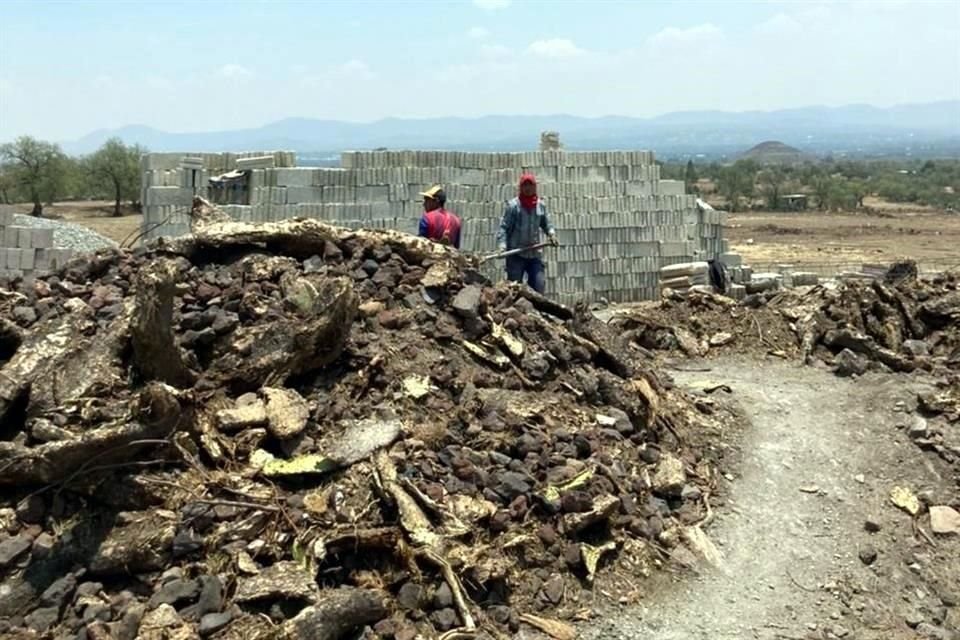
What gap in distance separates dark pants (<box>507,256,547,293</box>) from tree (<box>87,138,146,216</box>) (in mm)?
33738

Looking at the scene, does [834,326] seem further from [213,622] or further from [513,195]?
[213,622]

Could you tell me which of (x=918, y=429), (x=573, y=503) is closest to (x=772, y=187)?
(x=918, y=429)

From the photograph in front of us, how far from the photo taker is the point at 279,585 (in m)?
4.57

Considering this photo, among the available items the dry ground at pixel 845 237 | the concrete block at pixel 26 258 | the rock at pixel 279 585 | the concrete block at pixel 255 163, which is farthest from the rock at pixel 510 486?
the dry ground at pixel 845 237

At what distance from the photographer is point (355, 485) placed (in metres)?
5.25

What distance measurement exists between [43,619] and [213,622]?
2.78ft

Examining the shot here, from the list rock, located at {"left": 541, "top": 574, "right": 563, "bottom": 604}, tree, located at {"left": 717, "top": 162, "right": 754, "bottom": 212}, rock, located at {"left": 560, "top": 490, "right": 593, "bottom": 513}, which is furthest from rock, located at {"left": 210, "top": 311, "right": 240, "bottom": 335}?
tree, located at {"left": 717, "top": 162, "right": 754, "bottom": 212}

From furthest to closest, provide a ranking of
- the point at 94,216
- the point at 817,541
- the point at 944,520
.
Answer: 1. the point at 94,216
2. the point at 944,520
3. the point at 817,541

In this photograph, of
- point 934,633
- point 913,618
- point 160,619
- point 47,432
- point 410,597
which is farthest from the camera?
point 913,618

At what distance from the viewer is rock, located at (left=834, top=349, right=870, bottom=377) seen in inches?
372

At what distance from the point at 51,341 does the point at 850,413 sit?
6.55 metres

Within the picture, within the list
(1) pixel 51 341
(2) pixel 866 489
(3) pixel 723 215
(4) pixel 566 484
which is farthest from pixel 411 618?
(3) pixel 723 215

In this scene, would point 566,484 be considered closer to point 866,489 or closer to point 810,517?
point 810,517

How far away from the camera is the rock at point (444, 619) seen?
474cm
